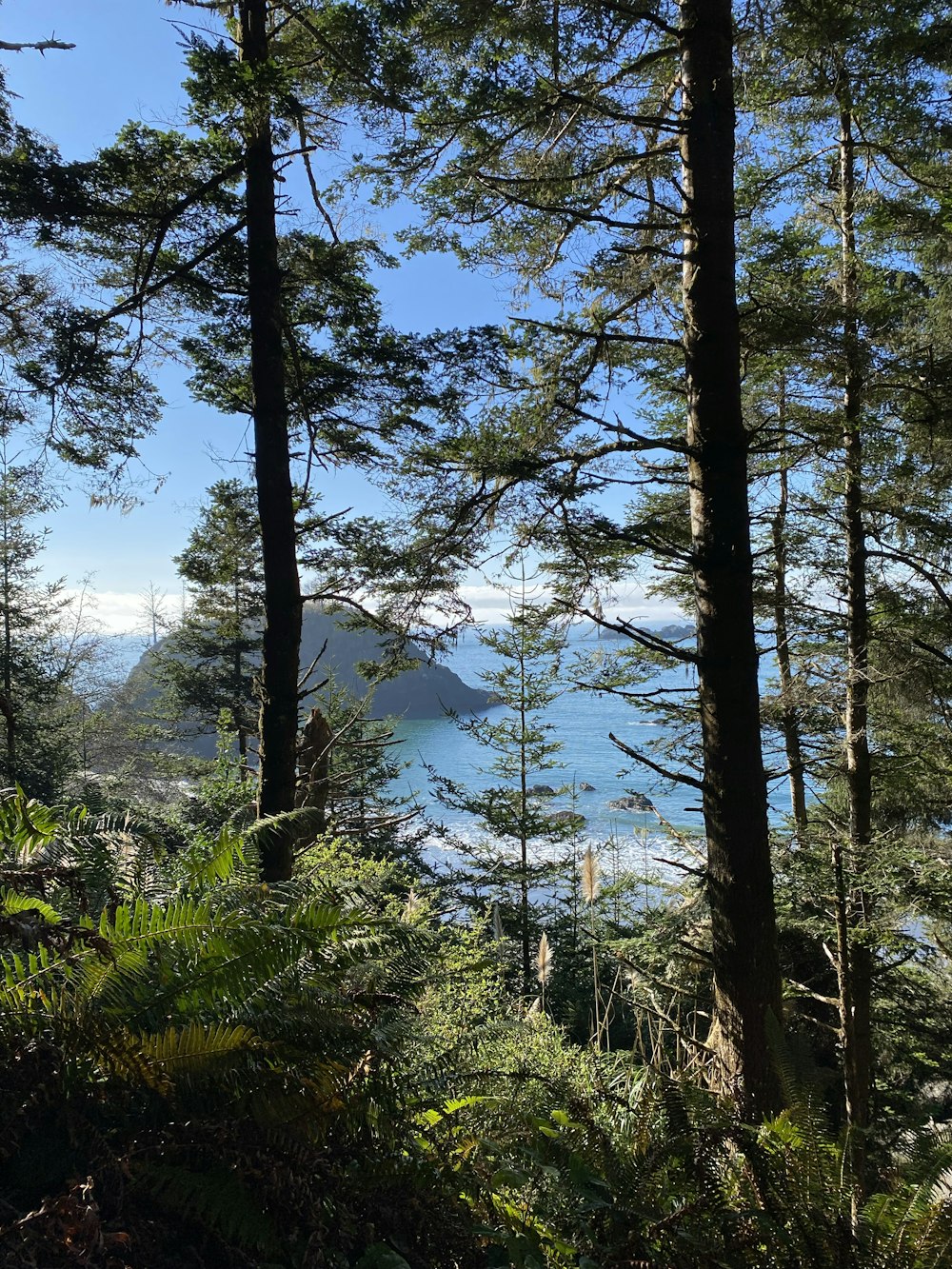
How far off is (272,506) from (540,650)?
2.25 metres

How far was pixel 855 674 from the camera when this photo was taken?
643 cm

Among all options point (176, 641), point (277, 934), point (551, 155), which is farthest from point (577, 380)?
point (176, 641)

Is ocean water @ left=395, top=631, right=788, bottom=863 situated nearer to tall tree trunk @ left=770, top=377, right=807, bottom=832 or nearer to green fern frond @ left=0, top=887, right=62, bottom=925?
tall tree trunk @ left=770, top=377, right=807, bottom=832

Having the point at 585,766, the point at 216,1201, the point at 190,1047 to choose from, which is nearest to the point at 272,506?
the point at 190,1047

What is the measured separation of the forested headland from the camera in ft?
5.02

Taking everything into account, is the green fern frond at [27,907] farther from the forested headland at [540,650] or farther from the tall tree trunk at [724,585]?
the tall tree trunk at [724,585]

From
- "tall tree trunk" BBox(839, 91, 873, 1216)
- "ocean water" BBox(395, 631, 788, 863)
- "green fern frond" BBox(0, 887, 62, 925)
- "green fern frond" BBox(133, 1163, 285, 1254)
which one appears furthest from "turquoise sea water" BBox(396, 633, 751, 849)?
→ "green fern frond" BBox(133, 1163, 285, 1254)

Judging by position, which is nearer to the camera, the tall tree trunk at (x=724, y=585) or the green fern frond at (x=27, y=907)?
the green fern frond at (x=27, y=907)

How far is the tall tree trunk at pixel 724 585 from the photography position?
9.96ft

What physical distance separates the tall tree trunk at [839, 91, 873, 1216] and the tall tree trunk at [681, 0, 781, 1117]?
1671 mm

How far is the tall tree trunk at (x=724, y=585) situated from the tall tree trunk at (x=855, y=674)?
167cm

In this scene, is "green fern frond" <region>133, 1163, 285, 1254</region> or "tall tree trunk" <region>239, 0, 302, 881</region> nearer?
"green fern frond" <region>133, 1163, 285, 1254</region>

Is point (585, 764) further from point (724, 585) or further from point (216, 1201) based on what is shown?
point (216, 1201)

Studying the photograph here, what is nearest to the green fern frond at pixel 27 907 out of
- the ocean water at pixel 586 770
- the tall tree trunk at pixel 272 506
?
the tall tree trunk at pixel 272 506
